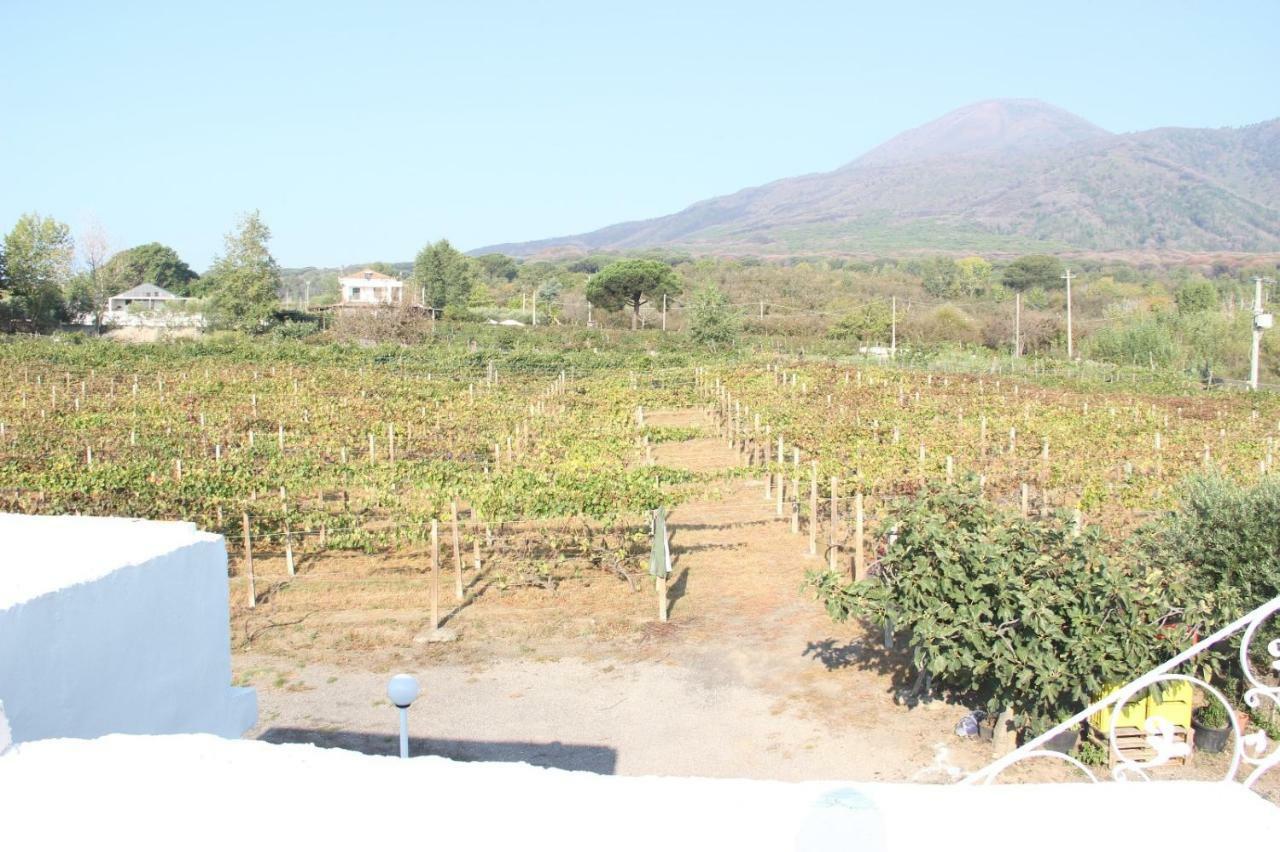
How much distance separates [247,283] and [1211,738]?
5795 centimetres

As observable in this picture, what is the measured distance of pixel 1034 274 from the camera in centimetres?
11638

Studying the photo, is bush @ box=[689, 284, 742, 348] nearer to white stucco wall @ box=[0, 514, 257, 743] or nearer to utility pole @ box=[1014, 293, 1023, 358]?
utility pole @ box=[1014, 293, 1023, 358]

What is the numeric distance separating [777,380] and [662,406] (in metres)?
4.30

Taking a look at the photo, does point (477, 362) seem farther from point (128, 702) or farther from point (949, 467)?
point (128, 702)

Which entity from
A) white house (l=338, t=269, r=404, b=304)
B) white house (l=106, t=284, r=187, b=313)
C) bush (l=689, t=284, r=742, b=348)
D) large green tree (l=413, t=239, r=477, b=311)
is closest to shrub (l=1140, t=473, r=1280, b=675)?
bush (l=689, t=284, r=742, b=348)

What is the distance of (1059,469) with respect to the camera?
59.3 ft

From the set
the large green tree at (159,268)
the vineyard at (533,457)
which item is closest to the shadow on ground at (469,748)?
the vineyard at (533,457)

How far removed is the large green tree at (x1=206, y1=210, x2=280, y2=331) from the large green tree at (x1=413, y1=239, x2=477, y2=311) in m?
25.3

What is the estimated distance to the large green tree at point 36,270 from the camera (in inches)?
2163

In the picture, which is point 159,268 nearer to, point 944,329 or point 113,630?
point 944,329

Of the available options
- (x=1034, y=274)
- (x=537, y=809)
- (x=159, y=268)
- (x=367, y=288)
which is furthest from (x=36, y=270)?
(x=1034, y=274)

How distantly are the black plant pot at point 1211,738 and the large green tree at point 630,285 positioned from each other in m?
68.0

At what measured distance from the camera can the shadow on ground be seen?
8812 millimetres

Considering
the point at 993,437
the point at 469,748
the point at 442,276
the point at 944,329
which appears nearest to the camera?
the point at 469,748
